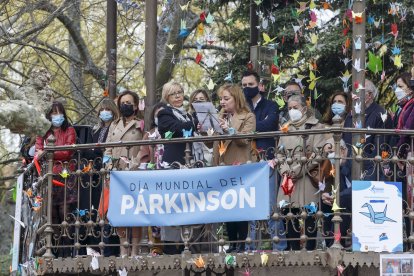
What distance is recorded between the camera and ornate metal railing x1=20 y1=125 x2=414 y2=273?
612 inches

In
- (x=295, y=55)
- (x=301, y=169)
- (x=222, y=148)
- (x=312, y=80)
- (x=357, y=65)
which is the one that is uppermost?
(x=295, y=55)

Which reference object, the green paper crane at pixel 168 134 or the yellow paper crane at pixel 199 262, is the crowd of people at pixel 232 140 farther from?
the yellow paper crane at pixel 199 262

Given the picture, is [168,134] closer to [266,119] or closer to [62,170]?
[266,119]

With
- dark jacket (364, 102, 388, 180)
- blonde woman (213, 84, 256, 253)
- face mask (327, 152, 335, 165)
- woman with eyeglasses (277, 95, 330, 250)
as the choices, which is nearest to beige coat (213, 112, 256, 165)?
blonde woman (213, 84, 256, 253)

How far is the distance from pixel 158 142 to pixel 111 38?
4502 mm

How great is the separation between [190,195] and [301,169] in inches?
53.1

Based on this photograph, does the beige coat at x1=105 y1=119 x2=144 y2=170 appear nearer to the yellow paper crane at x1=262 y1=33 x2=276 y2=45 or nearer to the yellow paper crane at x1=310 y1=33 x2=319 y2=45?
the yellow paper crane at x1=262 y1=33 x2=276 y2=45

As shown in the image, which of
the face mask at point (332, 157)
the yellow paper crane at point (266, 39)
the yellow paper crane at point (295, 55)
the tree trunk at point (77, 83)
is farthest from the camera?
the tree trunk at point (77, 83)

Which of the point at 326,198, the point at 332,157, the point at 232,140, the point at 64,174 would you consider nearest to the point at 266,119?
the point at 232,140

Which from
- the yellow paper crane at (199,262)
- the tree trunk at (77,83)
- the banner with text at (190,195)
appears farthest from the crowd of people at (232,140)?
the tree trunk at (77,83)

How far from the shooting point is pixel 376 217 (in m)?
15.4

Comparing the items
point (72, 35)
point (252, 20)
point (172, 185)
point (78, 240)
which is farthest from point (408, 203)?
point (72, 35)

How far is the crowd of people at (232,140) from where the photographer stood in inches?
621

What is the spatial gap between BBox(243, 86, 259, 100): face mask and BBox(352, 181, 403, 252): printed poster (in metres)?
1.95
